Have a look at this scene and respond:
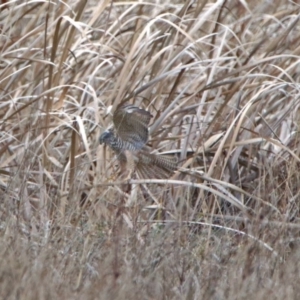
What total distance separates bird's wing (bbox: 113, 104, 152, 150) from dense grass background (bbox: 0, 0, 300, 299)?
0.52 feet

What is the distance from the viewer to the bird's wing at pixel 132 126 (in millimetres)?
3637

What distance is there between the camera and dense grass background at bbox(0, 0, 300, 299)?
290 cm

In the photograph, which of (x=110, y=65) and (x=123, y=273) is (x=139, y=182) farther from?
(x=110, y=65)

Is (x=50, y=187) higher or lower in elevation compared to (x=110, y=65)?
lower

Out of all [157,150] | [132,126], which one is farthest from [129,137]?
[157,150]

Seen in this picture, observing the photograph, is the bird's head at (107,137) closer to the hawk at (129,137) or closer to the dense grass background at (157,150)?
the hawk at (129,137)

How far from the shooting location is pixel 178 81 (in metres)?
4.35

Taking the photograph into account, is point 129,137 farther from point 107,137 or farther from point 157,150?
point 157,150

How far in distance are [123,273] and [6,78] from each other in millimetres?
1756

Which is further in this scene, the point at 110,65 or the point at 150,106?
the point at 110,65

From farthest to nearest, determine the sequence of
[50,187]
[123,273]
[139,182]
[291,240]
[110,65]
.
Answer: [110,65], [50,187], [139,182], [291,240], [123,273]

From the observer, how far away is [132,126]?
3.69 m

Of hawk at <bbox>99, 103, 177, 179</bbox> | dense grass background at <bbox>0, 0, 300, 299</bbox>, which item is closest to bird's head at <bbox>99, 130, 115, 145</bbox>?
hawk at <bbox>99, 103, 177, 179</bbox>

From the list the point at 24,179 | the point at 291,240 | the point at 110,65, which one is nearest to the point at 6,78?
the point at 110,65
